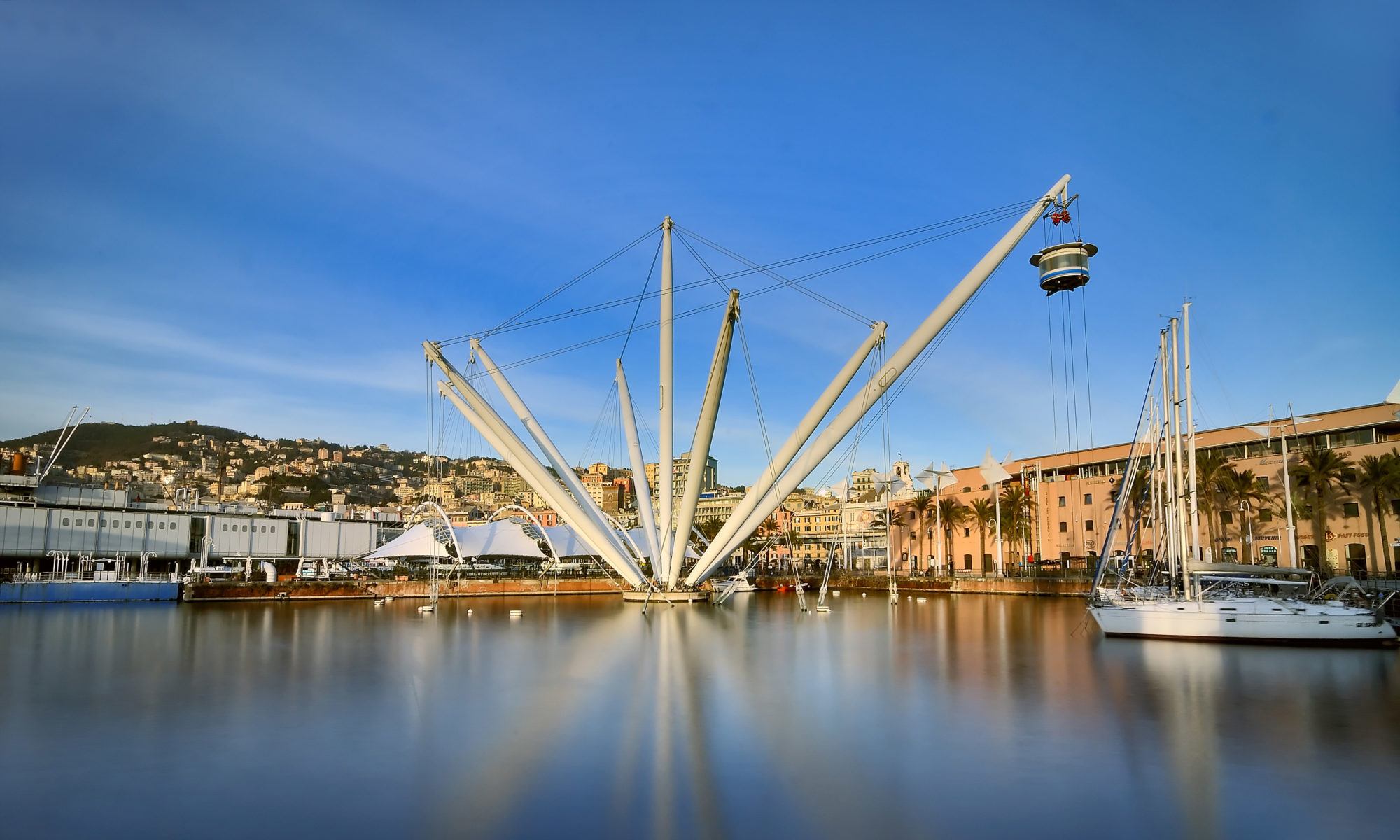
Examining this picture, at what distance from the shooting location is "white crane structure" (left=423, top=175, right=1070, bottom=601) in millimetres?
36250

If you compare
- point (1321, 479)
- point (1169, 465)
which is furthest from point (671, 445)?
point (1321, 479)

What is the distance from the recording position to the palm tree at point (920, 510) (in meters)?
69.8

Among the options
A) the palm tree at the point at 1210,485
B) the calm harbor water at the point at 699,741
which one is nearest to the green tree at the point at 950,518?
the palm tree at the point at 1210,485

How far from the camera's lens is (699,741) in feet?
39.1

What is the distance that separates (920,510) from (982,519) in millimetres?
7041

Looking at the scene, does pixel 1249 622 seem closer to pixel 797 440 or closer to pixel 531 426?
pixel 797 440

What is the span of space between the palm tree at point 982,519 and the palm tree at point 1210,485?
14.6 m

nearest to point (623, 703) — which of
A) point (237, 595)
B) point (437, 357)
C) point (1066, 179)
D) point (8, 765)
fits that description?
point (8, 765)

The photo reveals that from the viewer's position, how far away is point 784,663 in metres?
20.4

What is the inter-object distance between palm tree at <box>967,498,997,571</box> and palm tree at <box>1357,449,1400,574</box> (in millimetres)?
22988

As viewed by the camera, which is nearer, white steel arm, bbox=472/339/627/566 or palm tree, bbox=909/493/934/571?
white steel arm, bbox=472/339/627/566

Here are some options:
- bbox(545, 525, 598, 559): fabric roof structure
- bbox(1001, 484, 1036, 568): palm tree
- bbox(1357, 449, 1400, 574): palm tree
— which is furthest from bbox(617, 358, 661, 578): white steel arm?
bbox(1357, 449, 1400, 574): palm tree

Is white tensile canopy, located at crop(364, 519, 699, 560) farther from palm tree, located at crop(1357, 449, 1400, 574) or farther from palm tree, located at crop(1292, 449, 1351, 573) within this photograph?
palm tree, located at crop(1357, 449, 1400, 574)

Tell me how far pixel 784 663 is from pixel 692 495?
21481 mm
